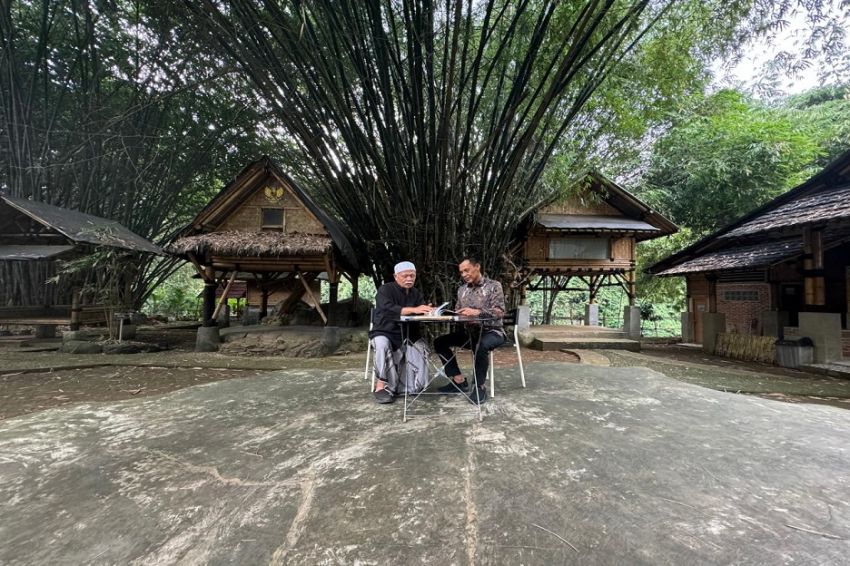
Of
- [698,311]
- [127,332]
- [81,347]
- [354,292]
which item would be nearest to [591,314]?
[698,311]

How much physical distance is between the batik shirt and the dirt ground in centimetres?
253

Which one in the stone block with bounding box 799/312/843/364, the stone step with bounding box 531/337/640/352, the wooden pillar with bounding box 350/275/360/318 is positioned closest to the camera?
the stone block with bounding box 799/312/843/364

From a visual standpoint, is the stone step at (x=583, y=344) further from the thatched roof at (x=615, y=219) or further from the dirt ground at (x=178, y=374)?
the thatched roof at (x=615, y=219)

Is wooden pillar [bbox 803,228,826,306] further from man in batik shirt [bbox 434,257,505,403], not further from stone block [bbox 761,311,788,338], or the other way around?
man in batik shirt [bbox 434,257,505,403]

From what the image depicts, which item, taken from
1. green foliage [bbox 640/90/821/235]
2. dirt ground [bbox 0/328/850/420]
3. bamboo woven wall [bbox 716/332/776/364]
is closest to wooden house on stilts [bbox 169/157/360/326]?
dirt ground [bbox 0/328/850/420]

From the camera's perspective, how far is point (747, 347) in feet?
25.5

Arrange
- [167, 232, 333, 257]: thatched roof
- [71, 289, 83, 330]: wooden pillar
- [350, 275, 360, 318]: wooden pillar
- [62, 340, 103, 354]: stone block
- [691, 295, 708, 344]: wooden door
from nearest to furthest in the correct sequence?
[62, 340, 103, 354]: stone block, [167, 232, 333, 257]: thatched roof, [71, 289, 83, 330]: wooden pillar, [350, 275, 360, 318]: wooden pillar, [691, 295, 708, 344]: wooden door

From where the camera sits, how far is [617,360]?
21.2 ft

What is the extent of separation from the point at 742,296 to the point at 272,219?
39.9ft

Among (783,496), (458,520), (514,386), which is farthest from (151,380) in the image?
(783,496)

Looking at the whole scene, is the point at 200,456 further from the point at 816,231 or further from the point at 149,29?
the point at 816,231

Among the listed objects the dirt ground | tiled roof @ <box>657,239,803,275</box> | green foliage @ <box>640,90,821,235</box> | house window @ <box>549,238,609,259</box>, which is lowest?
the dirt ground

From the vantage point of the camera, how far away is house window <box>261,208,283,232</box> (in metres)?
8.17

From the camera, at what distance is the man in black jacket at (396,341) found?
115 inches
